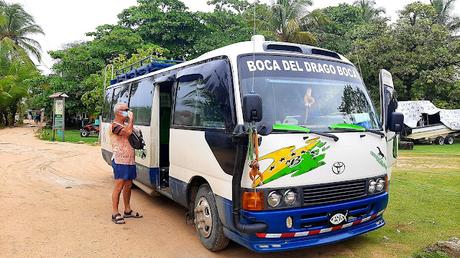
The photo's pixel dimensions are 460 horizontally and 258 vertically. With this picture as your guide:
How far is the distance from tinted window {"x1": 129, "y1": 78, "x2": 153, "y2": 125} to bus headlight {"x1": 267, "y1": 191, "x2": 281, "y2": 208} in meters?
3.45

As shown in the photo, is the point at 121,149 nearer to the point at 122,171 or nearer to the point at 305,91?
the point at 122,171

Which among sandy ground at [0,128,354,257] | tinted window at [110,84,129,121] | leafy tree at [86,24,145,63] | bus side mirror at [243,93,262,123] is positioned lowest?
sandy ground at [0,128,354,257]

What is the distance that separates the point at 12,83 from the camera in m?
32.4

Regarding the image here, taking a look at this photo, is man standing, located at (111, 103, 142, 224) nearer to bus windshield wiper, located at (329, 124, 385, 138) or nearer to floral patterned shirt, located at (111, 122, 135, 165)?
floral patterned shirt, located at (111, 122, 135, 165)

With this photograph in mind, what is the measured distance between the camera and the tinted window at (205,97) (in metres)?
4.56

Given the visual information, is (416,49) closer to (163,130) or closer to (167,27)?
(167,27)

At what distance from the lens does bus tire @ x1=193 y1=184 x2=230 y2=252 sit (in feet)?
15.5

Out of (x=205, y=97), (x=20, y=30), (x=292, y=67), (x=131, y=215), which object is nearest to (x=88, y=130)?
(x=20, y=30)

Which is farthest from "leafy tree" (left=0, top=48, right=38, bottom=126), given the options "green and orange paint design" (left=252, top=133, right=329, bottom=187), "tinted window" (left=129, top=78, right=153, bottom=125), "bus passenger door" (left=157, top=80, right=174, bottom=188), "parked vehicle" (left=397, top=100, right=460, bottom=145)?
"green and orange paint design" (left=252, top=133, right=329, bottom=187)

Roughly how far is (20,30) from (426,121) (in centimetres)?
3701

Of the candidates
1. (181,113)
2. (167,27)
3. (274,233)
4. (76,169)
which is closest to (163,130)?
(181,113)

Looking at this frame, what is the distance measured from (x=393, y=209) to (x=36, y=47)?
40.9 m

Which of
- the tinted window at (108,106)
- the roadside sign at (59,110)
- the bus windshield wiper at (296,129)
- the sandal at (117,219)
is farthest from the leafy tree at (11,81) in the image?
the bus windshield wiper at (296,129)

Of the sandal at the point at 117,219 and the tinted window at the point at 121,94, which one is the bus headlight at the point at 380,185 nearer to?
the sandal at the point at 117,219
